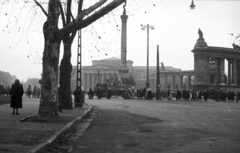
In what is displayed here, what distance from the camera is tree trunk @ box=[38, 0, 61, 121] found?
13266 mm

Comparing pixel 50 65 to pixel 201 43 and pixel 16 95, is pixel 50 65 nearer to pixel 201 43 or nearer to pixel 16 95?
pixel 16 95

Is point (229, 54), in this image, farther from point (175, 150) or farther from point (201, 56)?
point (175, 150)

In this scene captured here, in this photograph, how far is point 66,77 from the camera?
20.9m

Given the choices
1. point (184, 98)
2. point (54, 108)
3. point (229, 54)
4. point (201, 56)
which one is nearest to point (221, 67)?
point (229, 54)

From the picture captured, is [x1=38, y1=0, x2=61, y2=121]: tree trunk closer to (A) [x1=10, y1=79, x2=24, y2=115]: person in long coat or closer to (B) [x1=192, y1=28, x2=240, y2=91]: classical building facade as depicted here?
(A) [x1=10, y1=79, x2=24, y2=115]: person in long coat

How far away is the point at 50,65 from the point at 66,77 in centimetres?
768

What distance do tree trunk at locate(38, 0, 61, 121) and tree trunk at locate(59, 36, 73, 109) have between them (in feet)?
23.2

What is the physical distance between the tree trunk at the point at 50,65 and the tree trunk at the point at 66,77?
7.08 metres

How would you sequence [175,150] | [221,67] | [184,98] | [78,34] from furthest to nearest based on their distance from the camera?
[221,67]
[184,98]
[78,34]
[175,150]

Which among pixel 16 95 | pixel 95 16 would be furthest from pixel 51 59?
pixel 16 95

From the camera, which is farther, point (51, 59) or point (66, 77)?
point (66, 77)

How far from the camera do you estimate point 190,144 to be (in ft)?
28.5

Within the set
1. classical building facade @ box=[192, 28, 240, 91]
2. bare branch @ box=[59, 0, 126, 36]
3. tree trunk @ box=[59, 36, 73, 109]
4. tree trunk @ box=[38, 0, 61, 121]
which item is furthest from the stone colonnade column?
tree trunk @ box=[38, 0, 61, 121]

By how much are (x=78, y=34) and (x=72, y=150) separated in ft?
53.1
